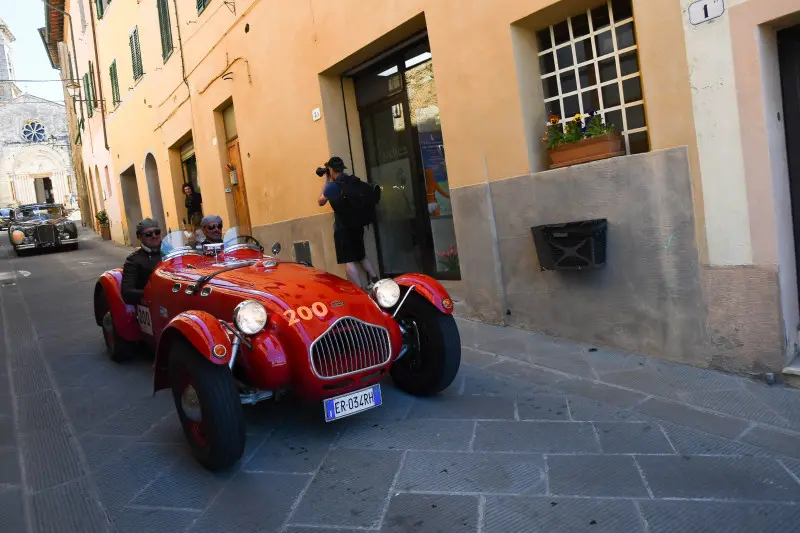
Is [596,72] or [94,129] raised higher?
[94,129]

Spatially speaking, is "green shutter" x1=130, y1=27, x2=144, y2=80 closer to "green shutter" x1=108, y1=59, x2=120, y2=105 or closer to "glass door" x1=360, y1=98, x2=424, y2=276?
"green shutter" x1=108, y1=59, x2=120, y2=105

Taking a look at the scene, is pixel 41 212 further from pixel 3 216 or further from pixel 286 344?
pixel 3 216

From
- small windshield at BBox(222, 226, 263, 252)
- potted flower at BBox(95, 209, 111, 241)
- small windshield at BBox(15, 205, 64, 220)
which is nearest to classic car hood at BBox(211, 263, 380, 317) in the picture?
small windshield at BBox(222, 226, 263, 252)

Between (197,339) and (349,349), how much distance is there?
2.57 ft

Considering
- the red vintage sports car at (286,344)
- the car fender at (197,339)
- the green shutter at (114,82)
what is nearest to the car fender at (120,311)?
the red vintage sports car at (286,344)

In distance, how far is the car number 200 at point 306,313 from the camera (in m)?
3.40

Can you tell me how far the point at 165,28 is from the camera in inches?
495

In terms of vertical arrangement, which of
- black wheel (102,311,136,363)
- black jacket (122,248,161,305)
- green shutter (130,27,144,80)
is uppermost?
green shutter (130,27,144,80)

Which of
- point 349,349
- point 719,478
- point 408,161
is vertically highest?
point 408,161

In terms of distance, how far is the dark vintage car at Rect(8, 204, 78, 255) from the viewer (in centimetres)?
1912

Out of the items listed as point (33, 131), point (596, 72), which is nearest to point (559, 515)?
A: point (596, 72)

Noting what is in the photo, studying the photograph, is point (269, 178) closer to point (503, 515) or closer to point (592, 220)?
point (592, 220)

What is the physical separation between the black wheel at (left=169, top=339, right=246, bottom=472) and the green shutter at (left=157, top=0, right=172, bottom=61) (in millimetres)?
10835

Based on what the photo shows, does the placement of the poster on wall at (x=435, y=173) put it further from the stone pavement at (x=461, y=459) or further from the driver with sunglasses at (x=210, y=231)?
the driver with sunglasses at (x=210, y=231)
